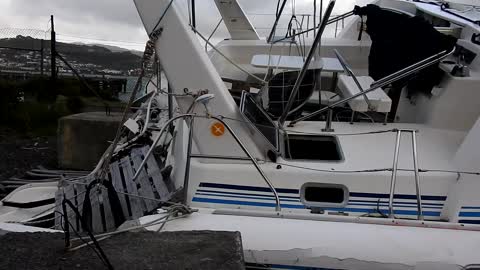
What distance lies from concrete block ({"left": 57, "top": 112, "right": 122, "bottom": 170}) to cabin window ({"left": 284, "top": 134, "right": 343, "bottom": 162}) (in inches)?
168

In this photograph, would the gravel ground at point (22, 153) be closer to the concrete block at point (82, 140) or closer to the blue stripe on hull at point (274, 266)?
the concrete block at point (82, 140)

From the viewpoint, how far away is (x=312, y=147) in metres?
4.30

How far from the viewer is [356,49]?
22.2ft

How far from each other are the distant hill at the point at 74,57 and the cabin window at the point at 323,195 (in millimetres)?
8614

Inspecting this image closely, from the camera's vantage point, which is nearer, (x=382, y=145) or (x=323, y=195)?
(x=323, y=195)

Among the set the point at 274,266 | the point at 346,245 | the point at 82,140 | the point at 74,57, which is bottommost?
the point at 82,140

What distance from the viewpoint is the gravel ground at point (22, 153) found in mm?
7718

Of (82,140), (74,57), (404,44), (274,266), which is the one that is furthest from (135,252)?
(74,57)

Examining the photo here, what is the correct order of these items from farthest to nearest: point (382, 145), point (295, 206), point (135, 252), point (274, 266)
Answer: point (382, 145) → point (295, 206) → point (274, 266) → point (135, 252)

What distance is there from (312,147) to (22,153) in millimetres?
5996

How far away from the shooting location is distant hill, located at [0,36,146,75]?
12.5 m

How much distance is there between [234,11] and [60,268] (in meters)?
5.56

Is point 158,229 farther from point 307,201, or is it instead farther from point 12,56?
point 12,56

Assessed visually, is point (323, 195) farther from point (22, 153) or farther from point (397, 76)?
point (22, 153)
